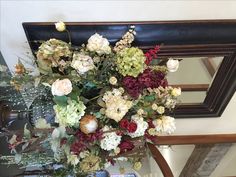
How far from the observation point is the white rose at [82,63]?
3.53 feet

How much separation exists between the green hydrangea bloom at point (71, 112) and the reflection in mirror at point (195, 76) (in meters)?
0.58

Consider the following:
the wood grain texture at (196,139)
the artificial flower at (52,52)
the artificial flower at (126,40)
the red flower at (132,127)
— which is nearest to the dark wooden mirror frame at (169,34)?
the artificial flower at (126,40)

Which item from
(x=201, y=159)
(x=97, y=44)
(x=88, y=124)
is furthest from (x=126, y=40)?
(x=201, y=159)

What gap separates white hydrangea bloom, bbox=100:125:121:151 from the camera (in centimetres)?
112

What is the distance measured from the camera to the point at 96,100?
3.82ft

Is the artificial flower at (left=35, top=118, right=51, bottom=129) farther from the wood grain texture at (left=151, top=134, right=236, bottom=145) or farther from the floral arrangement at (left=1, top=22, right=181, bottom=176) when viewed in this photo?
the wood grain texture at (left=151, top=134, right=236, bottom=145)

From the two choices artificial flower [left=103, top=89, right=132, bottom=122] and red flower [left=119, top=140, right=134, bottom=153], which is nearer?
artificial flower [left=103, top=89, right=132, bottom=122]

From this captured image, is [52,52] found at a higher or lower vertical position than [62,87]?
higher

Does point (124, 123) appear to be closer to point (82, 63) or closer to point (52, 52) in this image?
point (82, 63)

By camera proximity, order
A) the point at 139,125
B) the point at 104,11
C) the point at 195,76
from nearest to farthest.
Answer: the point at 139,125 < the point at 104,11 < the point at 195,76

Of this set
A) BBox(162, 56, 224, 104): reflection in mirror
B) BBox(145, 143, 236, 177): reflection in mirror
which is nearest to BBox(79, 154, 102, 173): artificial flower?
BBox(162, 56, 224, 104): reflection in mirror

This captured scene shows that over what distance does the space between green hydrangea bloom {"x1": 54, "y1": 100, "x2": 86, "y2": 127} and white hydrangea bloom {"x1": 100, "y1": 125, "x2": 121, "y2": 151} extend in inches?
4.6

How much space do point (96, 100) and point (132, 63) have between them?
21cm

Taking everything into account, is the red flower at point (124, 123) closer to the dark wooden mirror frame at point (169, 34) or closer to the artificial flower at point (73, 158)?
the artificial flower at point (73, 158)
